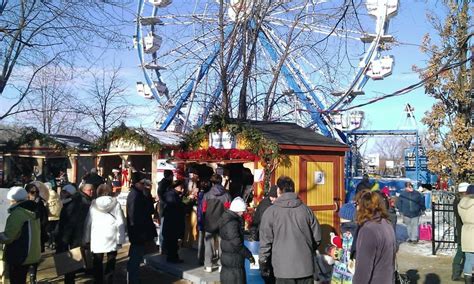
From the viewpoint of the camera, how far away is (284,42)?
46.1 ft

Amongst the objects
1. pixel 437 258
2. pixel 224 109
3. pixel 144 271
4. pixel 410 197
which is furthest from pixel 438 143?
pixel 144 271

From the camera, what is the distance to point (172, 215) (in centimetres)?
905

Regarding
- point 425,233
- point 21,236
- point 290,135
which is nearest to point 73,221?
point 21,236

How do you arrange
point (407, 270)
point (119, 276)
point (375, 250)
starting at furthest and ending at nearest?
point (407, 270) → point (119, 276) → point (375, 250)

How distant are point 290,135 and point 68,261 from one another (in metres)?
5.55

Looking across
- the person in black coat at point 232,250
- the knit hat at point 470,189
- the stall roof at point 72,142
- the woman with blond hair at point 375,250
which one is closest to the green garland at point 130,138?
the stall roof at point 72,142

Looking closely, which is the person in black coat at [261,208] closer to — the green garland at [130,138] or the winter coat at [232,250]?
the winter coat at [232,250]

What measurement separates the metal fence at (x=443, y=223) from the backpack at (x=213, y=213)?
16.3ft

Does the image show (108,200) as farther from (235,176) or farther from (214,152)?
(235,176)

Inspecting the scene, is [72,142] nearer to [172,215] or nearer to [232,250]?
[172,215]

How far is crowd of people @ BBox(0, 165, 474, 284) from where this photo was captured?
4535 mm

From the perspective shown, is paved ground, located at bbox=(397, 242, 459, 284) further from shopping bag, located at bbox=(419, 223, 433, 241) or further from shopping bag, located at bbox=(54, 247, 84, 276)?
shopping bag, located at bbox=(54, 247, 84, 276)

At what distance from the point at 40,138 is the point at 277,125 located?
344 inches

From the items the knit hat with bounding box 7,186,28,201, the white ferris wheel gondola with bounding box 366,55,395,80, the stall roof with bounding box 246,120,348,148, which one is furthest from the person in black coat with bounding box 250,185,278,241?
the white ferris wheel gondola with bounding box 366,55,395,80
